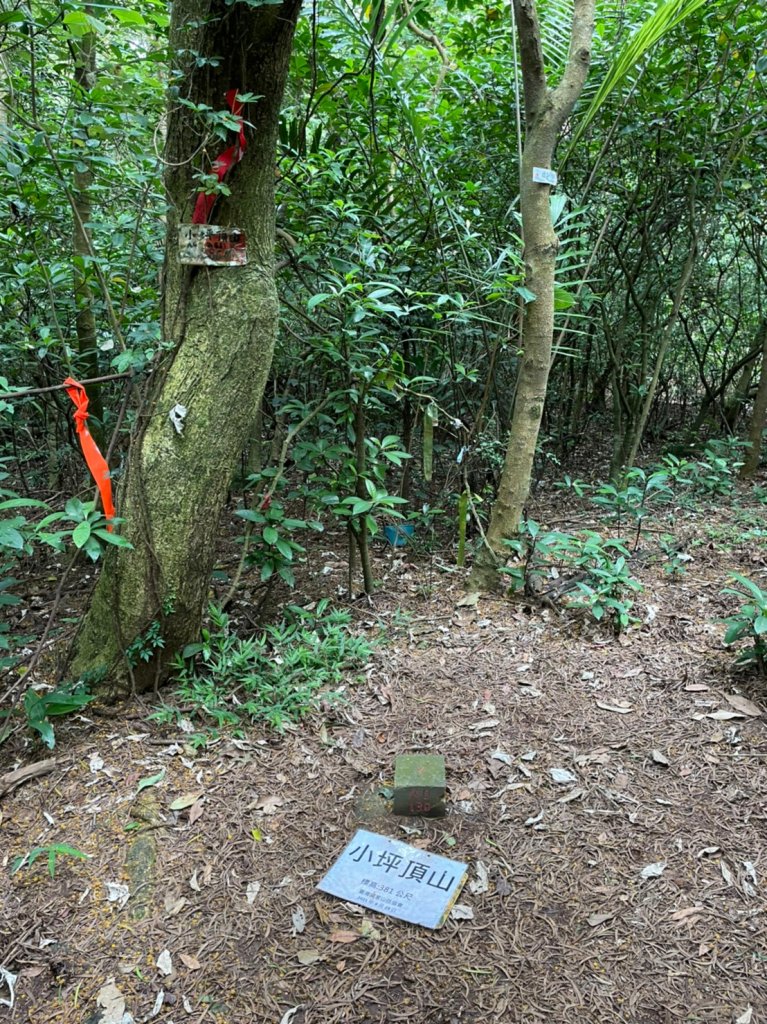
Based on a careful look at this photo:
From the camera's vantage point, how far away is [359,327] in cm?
280

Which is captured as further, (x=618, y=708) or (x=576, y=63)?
(x=576, y=63)

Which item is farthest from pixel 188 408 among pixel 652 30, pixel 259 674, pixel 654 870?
pixel 652 30

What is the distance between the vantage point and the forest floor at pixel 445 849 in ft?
4.93

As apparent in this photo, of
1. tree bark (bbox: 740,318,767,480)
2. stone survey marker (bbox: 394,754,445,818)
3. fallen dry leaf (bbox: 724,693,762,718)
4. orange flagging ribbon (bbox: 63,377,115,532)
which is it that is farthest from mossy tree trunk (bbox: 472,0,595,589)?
tree bark (bbox: 740,318,767,480)

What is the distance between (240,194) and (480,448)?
1911mm

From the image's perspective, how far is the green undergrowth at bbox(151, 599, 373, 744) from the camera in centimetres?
231

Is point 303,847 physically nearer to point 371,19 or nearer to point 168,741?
point 168,741

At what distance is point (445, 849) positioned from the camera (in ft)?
6.14

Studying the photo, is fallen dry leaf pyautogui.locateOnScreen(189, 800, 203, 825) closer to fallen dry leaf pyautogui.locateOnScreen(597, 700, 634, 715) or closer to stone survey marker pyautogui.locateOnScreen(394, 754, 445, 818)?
stone survey marker pyautogui.locateOnScreen(394, 754, 445, 818)

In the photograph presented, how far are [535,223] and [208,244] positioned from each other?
1.53m

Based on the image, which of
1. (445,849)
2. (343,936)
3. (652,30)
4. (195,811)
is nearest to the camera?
(343,936)

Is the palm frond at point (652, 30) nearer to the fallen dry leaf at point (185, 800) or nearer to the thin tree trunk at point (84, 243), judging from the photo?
the thin tree trunk at point (84, 243)

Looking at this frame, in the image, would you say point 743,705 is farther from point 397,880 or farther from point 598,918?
point 397,880

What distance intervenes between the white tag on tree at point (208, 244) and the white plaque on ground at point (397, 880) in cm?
191
